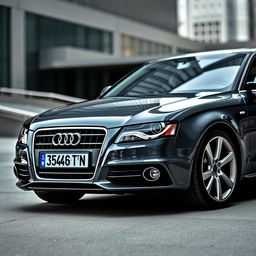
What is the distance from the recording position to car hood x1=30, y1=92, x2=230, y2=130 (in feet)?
19.6

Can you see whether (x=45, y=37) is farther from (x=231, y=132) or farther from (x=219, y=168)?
(x=219, y=168)

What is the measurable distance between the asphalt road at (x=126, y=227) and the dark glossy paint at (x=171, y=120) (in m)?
0.30

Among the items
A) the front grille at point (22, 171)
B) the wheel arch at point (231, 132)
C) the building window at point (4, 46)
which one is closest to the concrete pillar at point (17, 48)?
the building window at point (4, 46)

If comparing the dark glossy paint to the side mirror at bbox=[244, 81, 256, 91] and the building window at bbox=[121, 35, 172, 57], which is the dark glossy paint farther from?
the building window at bbox=[121, 35, 172, 57]

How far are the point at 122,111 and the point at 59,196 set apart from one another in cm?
133

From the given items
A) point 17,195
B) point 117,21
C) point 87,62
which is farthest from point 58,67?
point 17,195

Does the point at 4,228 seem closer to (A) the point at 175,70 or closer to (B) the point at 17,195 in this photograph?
(B) the point at 17,195

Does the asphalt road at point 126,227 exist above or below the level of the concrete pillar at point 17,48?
below

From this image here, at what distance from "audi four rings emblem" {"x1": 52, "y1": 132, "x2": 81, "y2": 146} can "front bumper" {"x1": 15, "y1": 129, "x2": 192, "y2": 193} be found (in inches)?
11.2

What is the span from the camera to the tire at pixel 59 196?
695 centimetres

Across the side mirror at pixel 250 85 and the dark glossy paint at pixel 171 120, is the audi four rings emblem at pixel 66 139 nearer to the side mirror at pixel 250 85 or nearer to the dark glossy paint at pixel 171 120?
the dark glossy paint at pixel 171 120

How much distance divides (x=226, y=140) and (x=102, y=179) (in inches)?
50.3

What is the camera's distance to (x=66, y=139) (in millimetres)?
6066

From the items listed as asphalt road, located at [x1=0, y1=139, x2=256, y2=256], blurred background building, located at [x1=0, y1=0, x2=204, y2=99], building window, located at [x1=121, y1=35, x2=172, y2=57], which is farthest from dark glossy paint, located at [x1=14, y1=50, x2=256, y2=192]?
building window, located at [x1=121, y1=35, x2=172, y2=57]
